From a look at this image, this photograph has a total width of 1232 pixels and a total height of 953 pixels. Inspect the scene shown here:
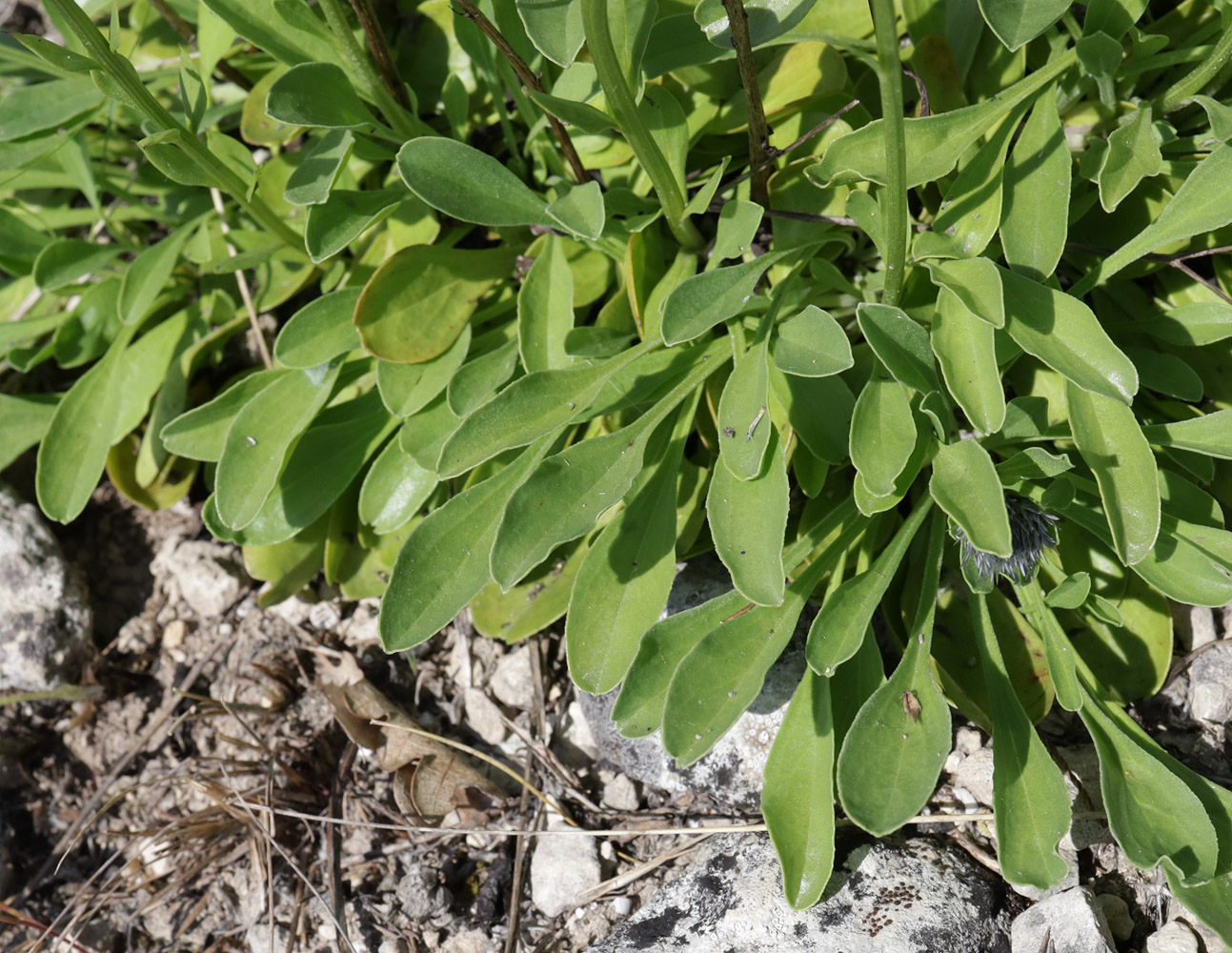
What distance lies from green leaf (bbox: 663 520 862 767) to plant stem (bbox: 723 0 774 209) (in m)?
0.85

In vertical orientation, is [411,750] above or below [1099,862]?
above

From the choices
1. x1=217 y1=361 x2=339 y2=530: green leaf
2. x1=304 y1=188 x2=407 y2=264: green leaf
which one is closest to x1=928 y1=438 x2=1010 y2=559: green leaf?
x1=304 y1=188 x2=407 y2=264: green leaf

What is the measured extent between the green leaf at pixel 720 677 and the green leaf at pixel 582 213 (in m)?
0.77

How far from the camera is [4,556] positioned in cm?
271

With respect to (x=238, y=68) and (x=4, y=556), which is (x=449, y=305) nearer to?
(x=238, y=68)

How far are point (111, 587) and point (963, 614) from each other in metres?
2.43

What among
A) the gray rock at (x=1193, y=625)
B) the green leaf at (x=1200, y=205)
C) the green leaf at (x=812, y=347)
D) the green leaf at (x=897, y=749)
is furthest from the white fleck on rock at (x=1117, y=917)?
the green leaf at (x=1200, y=205)

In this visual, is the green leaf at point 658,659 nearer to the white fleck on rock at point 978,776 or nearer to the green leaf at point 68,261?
the white fleck on rock at point 978,776

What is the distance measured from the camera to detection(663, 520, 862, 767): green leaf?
1.71m

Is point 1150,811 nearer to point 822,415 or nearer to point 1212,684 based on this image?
point 1212,684

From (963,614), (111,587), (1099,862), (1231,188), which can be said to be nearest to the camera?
(1231,188)

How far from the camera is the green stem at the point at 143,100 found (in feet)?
5.28

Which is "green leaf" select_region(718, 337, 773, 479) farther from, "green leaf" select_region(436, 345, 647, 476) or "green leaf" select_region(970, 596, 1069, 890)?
"green leaf" select_region(970, 596, 1069, 890)

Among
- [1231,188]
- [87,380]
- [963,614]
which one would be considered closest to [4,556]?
[87,380]
